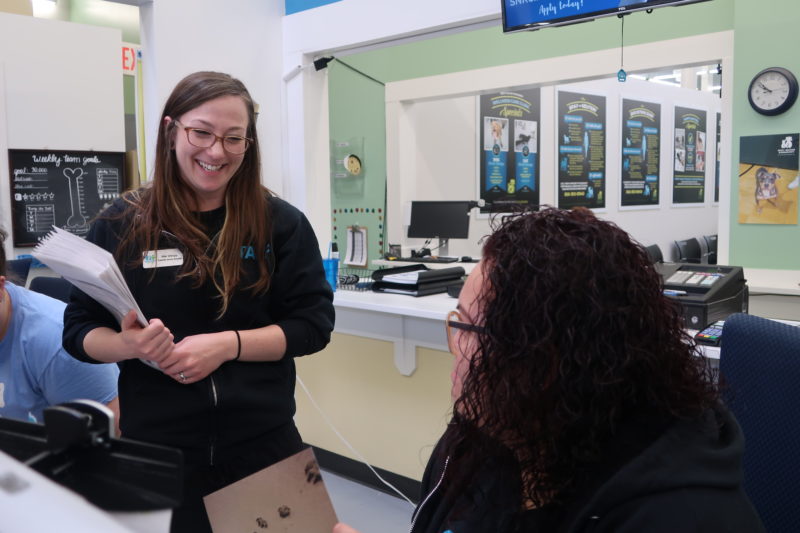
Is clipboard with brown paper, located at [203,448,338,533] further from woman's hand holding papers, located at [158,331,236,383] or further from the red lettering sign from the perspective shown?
the red lettering sign

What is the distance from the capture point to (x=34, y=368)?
58.7 inches

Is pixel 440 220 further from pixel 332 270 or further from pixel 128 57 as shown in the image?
pixel 128 57

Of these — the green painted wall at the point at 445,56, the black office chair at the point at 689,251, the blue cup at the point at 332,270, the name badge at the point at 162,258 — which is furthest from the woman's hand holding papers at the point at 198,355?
the black office chair at the point at 689,251

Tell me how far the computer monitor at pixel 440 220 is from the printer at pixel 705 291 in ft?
9.08

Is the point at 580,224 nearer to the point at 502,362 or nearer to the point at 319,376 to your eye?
the point at 502,362

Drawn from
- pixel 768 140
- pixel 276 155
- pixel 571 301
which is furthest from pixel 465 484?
pixel 768 140

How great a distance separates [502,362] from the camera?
0.88 meters

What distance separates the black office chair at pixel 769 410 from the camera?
1180 millimetres

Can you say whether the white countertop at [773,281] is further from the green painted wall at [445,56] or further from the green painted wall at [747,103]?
the green painted wall at [445,56]

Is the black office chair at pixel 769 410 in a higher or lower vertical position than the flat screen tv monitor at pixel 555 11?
lower

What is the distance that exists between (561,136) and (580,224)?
606cm

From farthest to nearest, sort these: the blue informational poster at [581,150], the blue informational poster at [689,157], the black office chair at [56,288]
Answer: the blue informational poster at [689,157], the blue informational poster at [581,150], the black office chair at [56,288]

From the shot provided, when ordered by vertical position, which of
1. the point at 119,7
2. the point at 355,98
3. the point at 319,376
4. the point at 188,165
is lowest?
the point at 319,376

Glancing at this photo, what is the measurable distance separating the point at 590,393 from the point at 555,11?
231 cm
